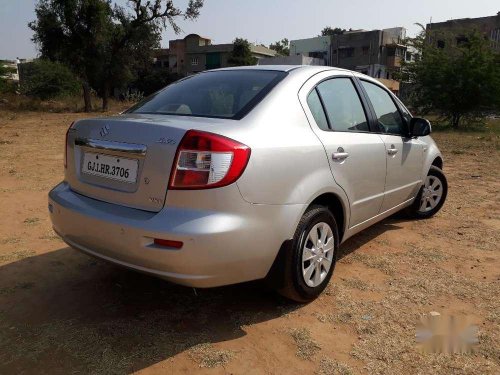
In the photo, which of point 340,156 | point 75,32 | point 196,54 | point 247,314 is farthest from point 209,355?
point 196,54

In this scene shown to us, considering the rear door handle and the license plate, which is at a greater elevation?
the rear door handle

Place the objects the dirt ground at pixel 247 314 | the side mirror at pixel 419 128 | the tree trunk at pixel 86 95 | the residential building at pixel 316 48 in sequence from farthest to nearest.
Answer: the residential building at pixel 316 48
the tree trunk at pixel 86 95
the side mirror at pixel 419 128
the dirt ground at pixel 247 314

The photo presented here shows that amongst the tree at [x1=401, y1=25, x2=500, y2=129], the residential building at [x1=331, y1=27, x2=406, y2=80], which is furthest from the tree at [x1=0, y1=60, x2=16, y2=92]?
the residential building at [x1=331, y1=27, x2=406, y2=80]

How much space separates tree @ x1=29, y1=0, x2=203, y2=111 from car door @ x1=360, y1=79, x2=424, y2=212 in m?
23.6

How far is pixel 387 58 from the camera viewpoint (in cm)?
5209

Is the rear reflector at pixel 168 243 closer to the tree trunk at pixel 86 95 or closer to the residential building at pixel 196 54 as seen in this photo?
the tree trunk at pixel 86 95

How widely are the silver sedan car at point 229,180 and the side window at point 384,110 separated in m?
0.32

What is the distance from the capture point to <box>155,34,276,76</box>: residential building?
6267cm

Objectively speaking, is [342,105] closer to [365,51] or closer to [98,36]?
[98,36]

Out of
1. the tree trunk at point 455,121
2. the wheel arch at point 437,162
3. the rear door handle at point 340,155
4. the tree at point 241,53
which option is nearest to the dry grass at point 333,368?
the rear door handle at point 340,155

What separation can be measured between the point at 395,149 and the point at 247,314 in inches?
78.8

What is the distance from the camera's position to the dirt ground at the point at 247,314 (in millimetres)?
2355

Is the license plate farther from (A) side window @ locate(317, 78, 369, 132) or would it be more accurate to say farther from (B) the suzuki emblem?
(A) side window @ locate(317, 78, 369, 132)

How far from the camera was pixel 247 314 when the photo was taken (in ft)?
9.32
